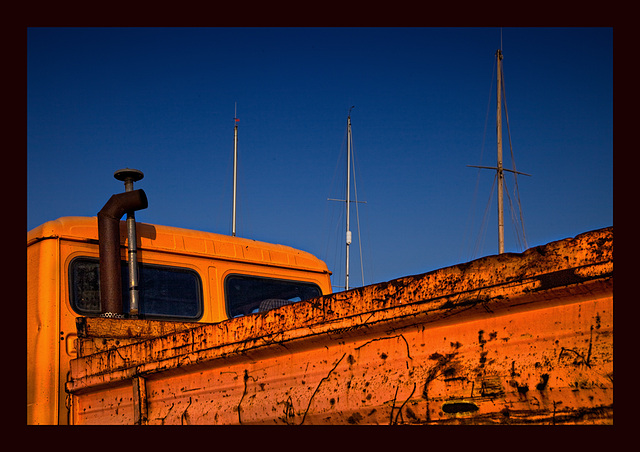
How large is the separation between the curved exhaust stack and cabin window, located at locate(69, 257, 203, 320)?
0.54 ft

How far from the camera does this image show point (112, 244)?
173 inches

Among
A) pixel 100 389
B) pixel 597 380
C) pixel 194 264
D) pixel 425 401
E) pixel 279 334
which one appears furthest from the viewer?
pixel 194 264

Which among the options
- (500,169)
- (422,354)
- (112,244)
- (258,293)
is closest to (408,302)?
(422,354)

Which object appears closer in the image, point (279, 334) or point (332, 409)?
point (332, 409)

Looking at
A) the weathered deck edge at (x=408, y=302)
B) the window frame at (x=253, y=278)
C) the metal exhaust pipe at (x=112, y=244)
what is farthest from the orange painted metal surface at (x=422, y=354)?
the window frame at (x=253, y=278)

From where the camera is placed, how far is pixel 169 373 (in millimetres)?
3492

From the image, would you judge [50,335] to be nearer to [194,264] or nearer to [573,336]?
[194,264]

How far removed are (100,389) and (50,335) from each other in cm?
58

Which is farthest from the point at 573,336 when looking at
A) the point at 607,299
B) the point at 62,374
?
the point at 62,374

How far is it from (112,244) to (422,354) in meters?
2.43

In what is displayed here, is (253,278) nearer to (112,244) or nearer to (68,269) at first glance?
(112,244)

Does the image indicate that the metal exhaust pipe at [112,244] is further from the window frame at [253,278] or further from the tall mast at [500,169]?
the tall mast at [500,169]

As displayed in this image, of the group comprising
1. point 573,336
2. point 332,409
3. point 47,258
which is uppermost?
point 47,258

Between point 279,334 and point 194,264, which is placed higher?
point 194,264
